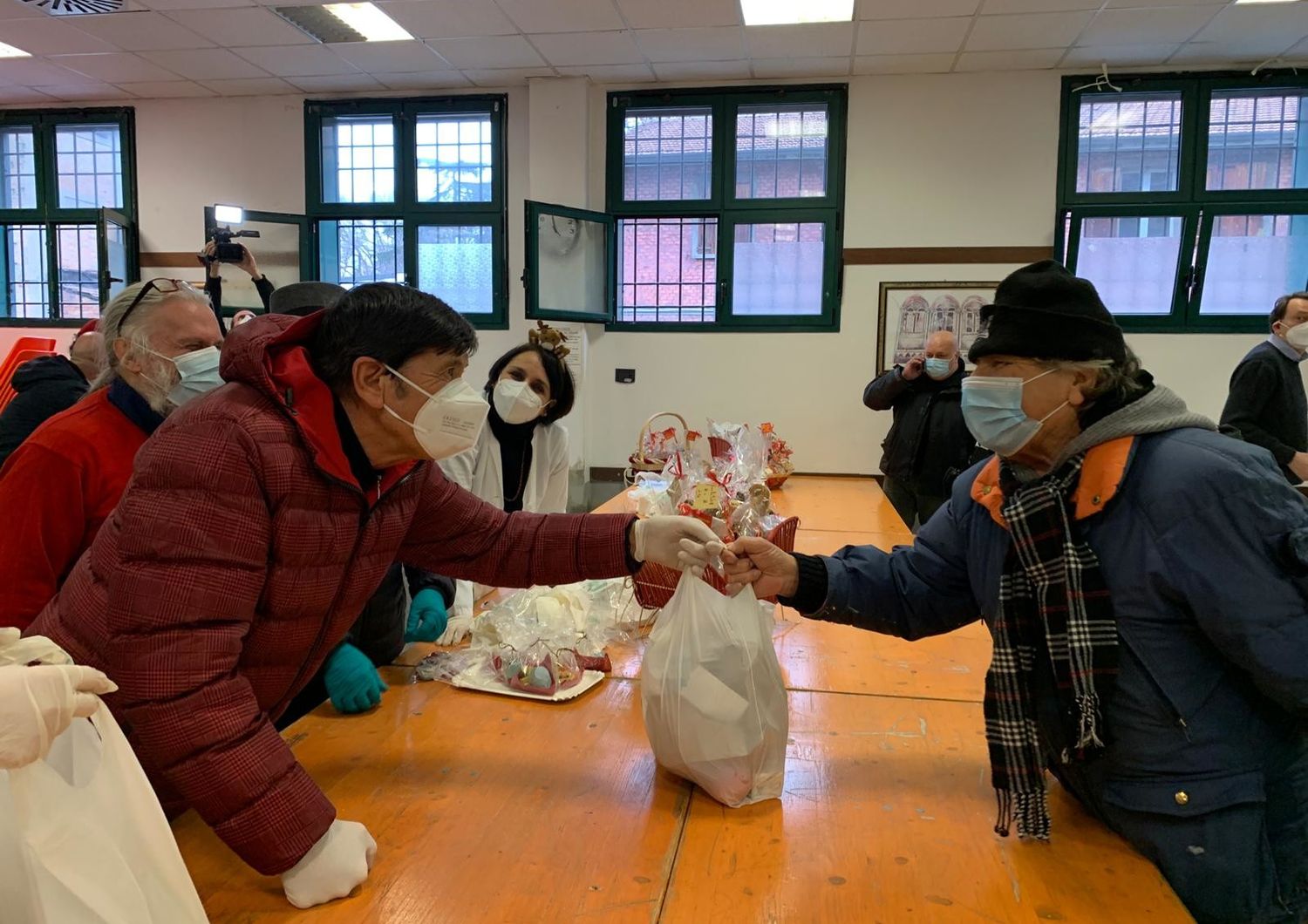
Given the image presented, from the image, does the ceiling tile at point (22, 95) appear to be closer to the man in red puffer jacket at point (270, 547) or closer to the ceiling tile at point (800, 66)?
the ceiling tile at point (800, 66)

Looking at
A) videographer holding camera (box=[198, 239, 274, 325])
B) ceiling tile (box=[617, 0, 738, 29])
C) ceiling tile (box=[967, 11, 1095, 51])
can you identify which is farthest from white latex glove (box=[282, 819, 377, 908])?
ceiling tile (box=[967, 11, 1095, 51])

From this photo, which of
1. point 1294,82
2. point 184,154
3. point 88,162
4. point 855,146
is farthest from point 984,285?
point 88,162

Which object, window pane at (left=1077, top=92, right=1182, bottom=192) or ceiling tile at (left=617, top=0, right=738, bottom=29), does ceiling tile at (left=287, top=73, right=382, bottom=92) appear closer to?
ceiling tile at (left=617, top=0, right=738, bottom=29)

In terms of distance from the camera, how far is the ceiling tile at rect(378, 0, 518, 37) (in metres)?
4.42

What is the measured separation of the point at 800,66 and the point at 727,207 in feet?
3.25

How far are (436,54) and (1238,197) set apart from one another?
5188mm

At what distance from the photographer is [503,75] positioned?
18.4ft

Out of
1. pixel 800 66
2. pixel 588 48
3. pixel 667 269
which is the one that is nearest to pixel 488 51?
pixel 588 48

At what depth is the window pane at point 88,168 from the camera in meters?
6.34

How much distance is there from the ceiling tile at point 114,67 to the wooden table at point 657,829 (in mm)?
5633

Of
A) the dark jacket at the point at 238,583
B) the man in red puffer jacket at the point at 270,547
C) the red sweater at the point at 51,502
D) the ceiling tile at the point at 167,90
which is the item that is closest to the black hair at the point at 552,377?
the red sweater at the point at 51,502

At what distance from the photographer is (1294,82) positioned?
5176mm

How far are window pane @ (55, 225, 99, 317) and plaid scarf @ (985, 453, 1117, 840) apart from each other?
721 cm

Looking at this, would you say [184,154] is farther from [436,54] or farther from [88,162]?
[436,54]
